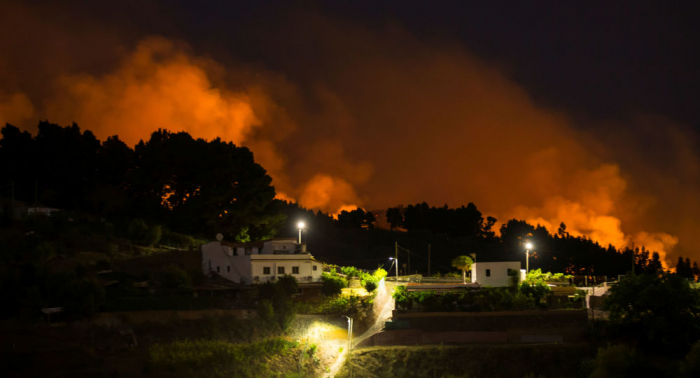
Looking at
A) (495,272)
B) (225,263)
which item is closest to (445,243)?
(495,272)

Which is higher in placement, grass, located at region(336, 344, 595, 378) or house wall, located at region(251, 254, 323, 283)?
house wall, located at region(251, 254, 323, 283)

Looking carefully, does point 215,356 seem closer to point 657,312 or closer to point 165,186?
point 657,312

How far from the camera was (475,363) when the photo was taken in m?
36.9

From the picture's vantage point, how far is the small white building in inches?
1817

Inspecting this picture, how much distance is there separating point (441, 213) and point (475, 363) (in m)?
50.3

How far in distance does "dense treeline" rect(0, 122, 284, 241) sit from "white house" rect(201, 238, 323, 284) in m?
8.27

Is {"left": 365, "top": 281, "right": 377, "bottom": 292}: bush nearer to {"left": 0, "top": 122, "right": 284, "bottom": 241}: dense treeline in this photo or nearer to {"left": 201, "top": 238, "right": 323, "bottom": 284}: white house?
{"left": 201, "top": 238, "right": 323, "bottom": 284}: white house

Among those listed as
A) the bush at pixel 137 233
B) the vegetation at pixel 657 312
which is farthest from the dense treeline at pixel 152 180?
the vegetation at pixel 657 312

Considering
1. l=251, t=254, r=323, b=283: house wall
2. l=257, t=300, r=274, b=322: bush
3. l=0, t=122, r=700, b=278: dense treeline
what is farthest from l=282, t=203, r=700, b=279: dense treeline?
l=257, t=300, r=274, b=322: bush

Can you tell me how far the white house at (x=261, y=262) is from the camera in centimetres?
4412

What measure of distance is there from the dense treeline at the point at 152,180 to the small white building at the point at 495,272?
18432 mm

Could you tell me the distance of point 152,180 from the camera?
57.6 meters

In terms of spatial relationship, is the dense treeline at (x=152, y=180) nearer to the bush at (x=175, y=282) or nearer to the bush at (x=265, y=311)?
the bush at (x=175, y=282)

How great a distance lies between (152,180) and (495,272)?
28.6m
